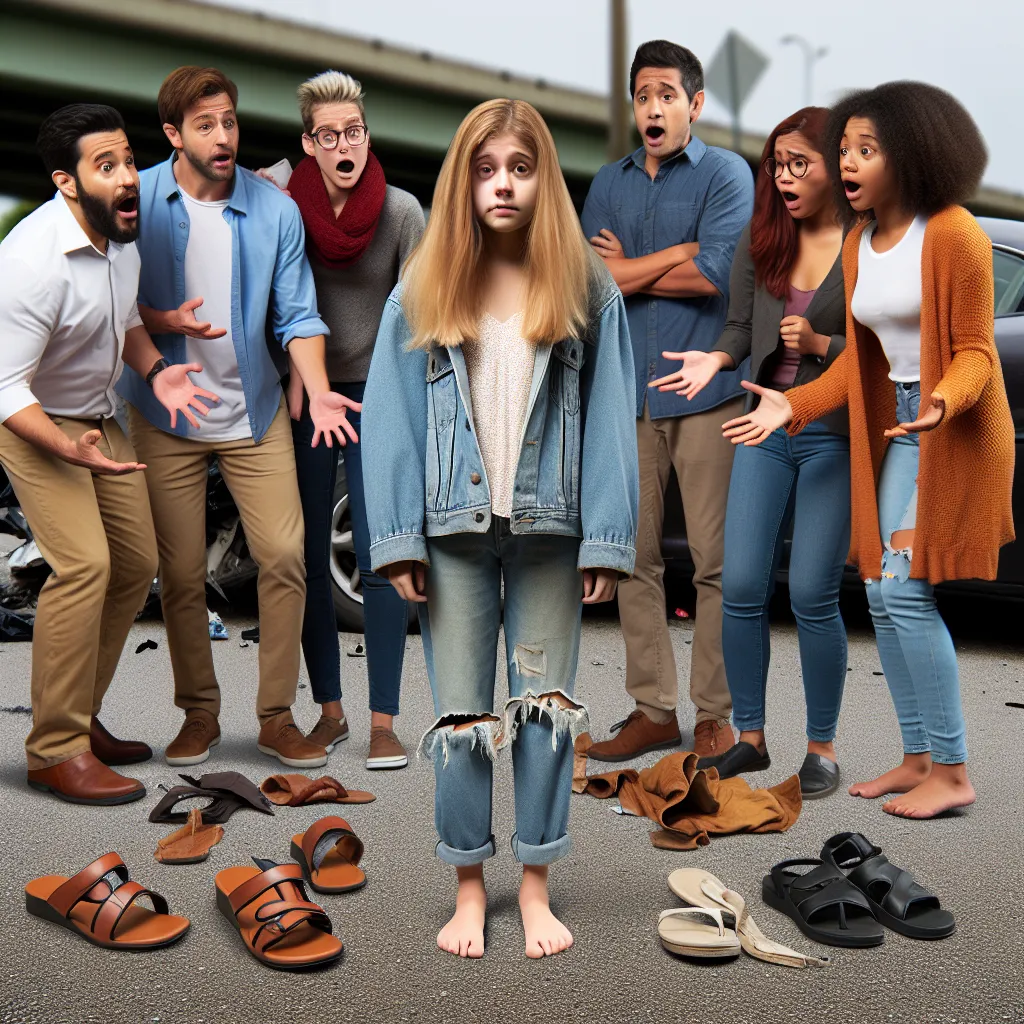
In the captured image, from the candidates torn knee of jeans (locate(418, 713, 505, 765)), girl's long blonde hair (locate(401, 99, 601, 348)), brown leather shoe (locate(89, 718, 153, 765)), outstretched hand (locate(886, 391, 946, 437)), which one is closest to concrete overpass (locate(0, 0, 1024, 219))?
brown leather shoe (locate(89, 718, 153, 765))

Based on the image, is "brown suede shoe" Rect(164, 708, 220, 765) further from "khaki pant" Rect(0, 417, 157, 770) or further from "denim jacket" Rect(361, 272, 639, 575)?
"denim jacket" Rect(361, 272, 639, 575)

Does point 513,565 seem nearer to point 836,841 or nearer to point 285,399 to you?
point 836,841

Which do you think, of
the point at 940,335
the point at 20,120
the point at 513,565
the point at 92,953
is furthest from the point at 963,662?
the point at 20,120

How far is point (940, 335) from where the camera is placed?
3.90 m

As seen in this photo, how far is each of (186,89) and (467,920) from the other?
2887 millimetres

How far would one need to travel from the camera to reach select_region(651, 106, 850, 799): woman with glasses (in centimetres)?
435

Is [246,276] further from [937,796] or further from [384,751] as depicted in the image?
[937,796]

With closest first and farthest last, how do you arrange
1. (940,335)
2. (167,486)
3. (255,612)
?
(940,335)
(167,486)
(255,612)

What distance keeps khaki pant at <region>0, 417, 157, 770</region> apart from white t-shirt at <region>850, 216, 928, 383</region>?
2462 millimetres

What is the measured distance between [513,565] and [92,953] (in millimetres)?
1325

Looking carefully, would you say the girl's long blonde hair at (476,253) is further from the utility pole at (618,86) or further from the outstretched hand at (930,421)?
the utility pole at (618,86)

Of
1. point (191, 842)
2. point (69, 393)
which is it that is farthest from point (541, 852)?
point (69, 393)

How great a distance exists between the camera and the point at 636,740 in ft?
15.8

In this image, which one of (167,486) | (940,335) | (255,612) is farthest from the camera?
(255,612)
